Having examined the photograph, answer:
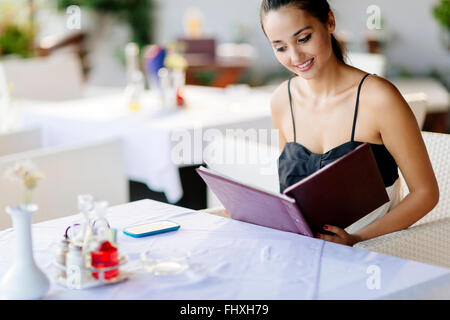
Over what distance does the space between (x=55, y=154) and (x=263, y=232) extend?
4.53 ft

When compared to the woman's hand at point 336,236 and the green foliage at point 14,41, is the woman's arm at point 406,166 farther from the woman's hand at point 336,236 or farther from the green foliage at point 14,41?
the green foliage at point 14,41

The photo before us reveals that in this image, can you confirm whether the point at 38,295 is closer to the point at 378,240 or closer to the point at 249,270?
the point at 249,270

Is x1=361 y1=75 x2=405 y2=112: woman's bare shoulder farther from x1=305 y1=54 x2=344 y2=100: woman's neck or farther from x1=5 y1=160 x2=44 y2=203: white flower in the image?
x1=5 y1=160 x2=44 y2=203: white flower

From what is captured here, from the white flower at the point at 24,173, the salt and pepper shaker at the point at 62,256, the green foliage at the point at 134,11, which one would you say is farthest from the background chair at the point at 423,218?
the green foliage at the point at 134,11

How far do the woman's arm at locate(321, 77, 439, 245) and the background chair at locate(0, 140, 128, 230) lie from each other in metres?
1.45

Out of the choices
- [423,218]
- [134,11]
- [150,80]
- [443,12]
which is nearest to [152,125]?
[150,80]

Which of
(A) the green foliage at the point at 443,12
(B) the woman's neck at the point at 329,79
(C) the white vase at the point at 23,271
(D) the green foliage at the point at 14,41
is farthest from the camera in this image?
(D) the green foliage at the point at 14,41

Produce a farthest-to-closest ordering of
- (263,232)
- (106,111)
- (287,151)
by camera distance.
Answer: (106,111), (287,151), (263,232)

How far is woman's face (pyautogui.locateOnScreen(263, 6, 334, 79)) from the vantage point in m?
1.98

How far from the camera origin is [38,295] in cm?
138

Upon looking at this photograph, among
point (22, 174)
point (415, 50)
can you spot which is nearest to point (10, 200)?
point (22, 174)

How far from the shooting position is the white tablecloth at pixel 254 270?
1397 millimetres

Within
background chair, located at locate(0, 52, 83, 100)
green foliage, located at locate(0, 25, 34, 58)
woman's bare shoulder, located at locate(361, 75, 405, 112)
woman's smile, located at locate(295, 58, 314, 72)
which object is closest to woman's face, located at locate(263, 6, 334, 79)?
woman's smile, located at locate(295, 58, 314, 72)

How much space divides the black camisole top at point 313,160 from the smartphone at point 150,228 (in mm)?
464
